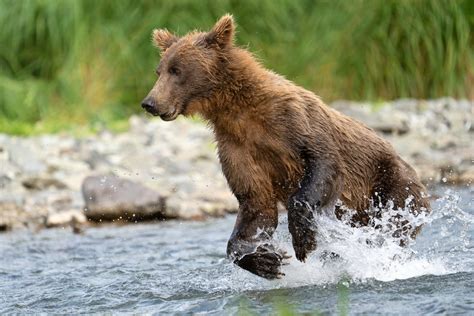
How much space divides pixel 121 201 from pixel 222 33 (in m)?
3.79

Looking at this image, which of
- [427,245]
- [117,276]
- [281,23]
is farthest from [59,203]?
[281,23]

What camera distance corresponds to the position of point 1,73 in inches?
577

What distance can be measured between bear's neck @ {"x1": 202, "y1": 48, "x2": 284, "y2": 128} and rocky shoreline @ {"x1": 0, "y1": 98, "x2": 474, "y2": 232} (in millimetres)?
3681

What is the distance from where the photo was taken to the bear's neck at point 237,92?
6625 millimetres

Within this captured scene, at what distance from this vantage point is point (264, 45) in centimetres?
1534

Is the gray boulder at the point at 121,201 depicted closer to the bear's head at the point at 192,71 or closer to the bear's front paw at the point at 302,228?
the bear's head at the point at 192,71

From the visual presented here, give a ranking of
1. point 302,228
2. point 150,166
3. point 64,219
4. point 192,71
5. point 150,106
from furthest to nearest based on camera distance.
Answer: point 150,166, point 64,219, point 192,71, point 302,228, point 150,106

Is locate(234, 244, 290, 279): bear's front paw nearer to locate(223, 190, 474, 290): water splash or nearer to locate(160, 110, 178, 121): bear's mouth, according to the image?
locate(223, 190, 474, 290): water splash

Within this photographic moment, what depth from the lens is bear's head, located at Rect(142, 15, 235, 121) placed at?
6.60m

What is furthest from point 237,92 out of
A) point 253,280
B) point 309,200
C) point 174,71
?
point 253,280

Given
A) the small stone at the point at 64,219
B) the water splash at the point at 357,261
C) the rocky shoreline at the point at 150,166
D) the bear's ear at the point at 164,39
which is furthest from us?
the rocky shoreline at the point at 150,166

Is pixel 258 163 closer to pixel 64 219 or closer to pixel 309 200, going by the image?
pixel 309 200

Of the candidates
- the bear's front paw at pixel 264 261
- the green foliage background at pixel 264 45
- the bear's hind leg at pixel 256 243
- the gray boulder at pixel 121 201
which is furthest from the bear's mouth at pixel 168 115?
the green foliage background at pixel 264 45

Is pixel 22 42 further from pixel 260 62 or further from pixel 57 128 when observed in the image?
pixel 260 62
